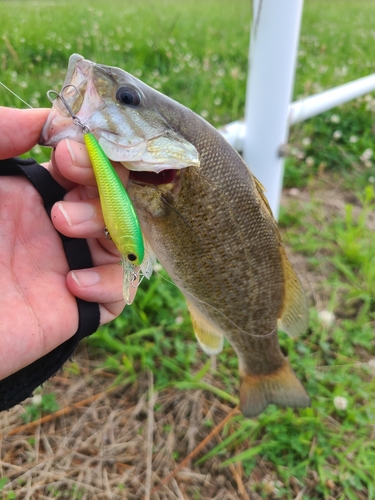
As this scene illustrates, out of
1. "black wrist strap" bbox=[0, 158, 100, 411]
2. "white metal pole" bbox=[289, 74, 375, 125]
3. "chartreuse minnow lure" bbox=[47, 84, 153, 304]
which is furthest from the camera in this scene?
"white metal pole" bbox=[289, 74, 375, 125]

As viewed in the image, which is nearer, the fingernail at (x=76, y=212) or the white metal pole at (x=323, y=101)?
the fingernail at (x=76, y=212)

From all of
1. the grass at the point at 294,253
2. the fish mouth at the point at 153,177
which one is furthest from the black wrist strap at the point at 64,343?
the grass at the point at 294,253

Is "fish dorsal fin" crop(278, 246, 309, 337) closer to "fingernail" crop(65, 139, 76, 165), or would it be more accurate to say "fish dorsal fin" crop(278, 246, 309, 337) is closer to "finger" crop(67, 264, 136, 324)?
"finger" crop(67, 264, 136, 324)

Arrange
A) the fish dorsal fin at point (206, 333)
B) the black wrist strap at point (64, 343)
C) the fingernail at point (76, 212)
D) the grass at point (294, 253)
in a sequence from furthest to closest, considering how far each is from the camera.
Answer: the grass at point (294, 253) → the fish dorsal fin at point (206, 333) → the black wrist strap at point (64, 343) → the fingernail at point (76, 212)

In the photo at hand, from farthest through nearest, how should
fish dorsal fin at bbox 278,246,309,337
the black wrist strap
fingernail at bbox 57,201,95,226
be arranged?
fish dorsal fin at bbox 278,246,309,337 → the black wrist strap → fingernail at bbox 57,201,95,226

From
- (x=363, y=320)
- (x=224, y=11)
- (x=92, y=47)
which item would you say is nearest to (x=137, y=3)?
(x=224, y=11)

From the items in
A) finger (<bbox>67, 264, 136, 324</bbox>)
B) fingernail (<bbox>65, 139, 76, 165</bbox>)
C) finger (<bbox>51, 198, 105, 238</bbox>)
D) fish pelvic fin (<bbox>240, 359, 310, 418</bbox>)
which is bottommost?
fish pelvic fin (<bbox>240, 359, 310, 418</bbox>)

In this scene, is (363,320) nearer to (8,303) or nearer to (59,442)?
(59,442)

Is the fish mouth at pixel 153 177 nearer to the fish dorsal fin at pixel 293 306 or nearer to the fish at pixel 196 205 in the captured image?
the fish at pixel 196 205

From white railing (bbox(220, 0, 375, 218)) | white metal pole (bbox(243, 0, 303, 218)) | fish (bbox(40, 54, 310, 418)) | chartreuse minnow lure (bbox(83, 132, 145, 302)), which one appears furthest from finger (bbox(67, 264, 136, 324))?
white metal pole (bbox(243, 0, 303, 218))
